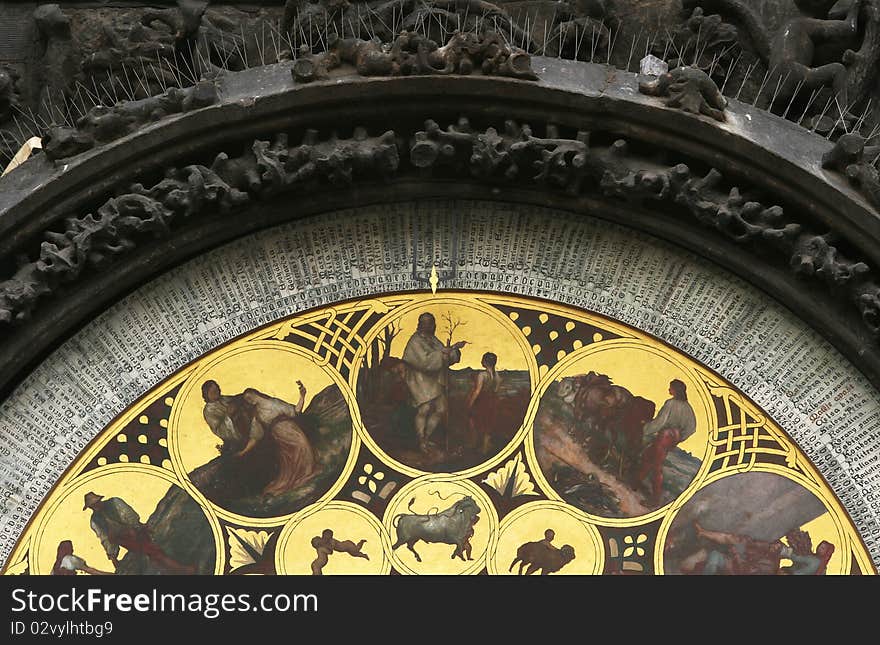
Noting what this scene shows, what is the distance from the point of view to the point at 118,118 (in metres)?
12.1

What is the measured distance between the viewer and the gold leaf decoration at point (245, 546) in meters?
11.7

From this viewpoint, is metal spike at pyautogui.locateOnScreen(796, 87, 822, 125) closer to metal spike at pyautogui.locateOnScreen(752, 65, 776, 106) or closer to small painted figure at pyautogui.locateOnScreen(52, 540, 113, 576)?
metal spike at pyautogui.locateOnScreen(752, 65, 776, 106)

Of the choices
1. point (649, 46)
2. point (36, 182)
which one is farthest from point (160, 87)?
point (649, 46)

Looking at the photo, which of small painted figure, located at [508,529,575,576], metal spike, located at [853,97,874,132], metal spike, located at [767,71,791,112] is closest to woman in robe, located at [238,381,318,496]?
small painted figure, located at [508,529,575,576]

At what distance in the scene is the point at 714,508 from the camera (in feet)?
38.7

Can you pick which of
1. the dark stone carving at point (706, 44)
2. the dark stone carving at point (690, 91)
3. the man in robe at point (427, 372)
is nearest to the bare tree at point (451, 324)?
the man in robe at point (427, 372)

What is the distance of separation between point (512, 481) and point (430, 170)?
1.75m

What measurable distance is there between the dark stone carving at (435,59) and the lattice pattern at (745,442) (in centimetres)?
205

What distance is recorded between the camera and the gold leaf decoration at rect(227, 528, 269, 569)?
38.4 feet

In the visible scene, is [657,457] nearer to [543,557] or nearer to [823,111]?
[543,557]

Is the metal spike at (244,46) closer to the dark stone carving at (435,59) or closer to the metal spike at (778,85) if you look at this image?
the dark stone carving at (435,59)

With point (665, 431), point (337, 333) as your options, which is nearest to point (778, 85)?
point (665, 431)

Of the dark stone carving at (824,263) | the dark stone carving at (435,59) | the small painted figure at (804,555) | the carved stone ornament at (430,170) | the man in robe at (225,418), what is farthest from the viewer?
the dark stone carving at (435,59)

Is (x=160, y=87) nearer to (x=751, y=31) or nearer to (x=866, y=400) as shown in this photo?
(x=751, y=31)
